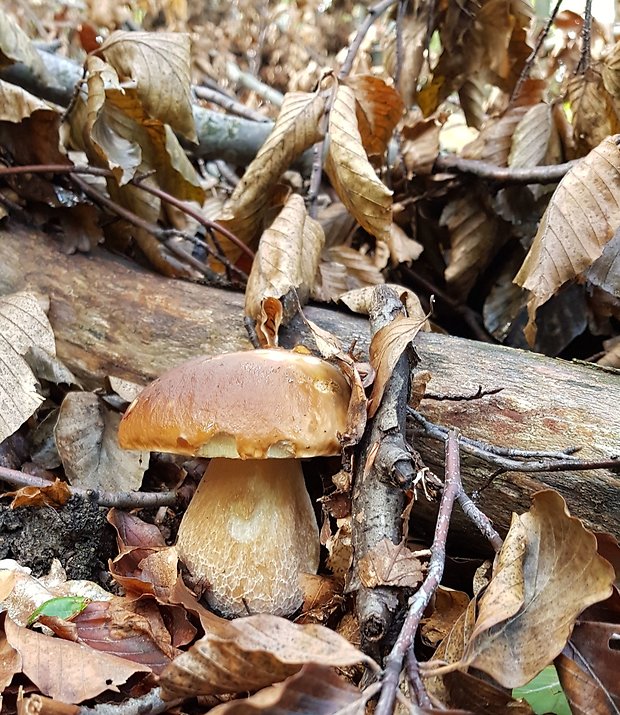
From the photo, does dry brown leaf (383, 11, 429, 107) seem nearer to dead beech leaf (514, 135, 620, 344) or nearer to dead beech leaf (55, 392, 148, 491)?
dead beech leaf (514, 135, 620, 344)

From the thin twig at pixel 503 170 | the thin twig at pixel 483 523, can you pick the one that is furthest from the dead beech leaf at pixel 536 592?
the thin twig at pixel 503 170

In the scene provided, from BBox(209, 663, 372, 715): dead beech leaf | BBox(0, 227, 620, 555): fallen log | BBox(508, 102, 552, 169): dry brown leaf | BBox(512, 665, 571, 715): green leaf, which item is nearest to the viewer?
BBox(209, 663, 372, 715): dead beech leaf

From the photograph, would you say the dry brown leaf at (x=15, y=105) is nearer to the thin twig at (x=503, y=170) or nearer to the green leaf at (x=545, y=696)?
the thin twig at (x=503, y=170)

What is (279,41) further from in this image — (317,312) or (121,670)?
(121,670)

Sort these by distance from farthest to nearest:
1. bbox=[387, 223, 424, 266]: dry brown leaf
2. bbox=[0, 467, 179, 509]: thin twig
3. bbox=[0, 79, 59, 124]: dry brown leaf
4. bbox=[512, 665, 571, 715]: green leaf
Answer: bbox=[387, 223, 424, 266]: dry brown leaf → bbox=[0, 79, 59, 124]: dry brown leaf → bbox=[0, 467, 179, 509]: thin twig → bbox=[512, 665, 571, 715]: green leaf

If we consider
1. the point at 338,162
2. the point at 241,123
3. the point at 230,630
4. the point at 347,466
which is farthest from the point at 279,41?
the point at 230,630

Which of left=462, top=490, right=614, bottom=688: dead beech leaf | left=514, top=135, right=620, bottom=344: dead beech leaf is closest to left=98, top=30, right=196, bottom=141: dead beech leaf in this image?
left=514, top=135, right=620, bottom=344: dead beech leaf

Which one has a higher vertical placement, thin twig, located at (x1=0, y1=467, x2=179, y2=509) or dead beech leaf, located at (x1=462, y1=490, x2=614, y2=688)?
dead beech leaf, located at (x1=462, y1=490, x2=614, y2=688)
